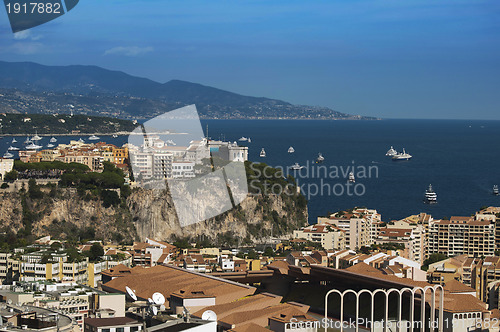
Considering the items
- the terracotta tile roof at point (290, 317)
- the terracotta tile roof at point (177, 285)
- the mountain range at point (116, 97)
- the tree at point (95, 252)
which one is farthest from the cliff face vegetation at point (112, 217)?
the mountain range at point (116, 97)

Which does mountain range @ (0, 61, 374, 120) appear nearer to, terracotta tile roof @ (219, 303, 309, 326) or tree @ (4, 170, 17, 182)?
tree @ (4, 170, 17, 182)

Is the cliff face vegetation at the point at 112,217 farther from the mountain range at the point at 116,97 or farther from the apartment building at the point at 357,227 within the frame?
the mountain range at the point at 116,97

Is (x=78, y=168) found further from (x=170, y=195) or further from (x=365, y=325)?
(x=365, y=325)

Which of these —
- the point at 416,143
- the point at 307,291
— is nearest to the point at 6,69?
the point at 416,143

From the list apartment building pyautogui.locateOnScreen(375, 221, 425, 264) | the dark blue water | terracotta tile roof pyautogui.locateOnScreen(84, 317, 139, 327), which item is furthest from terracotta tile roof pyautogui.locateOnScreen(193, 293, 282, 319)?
the dark blue water

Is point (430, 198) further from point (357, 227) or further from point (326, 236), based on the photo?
point (326, 236)

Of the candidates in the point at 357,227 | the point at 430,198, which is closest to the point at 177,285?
the point at 357,227
